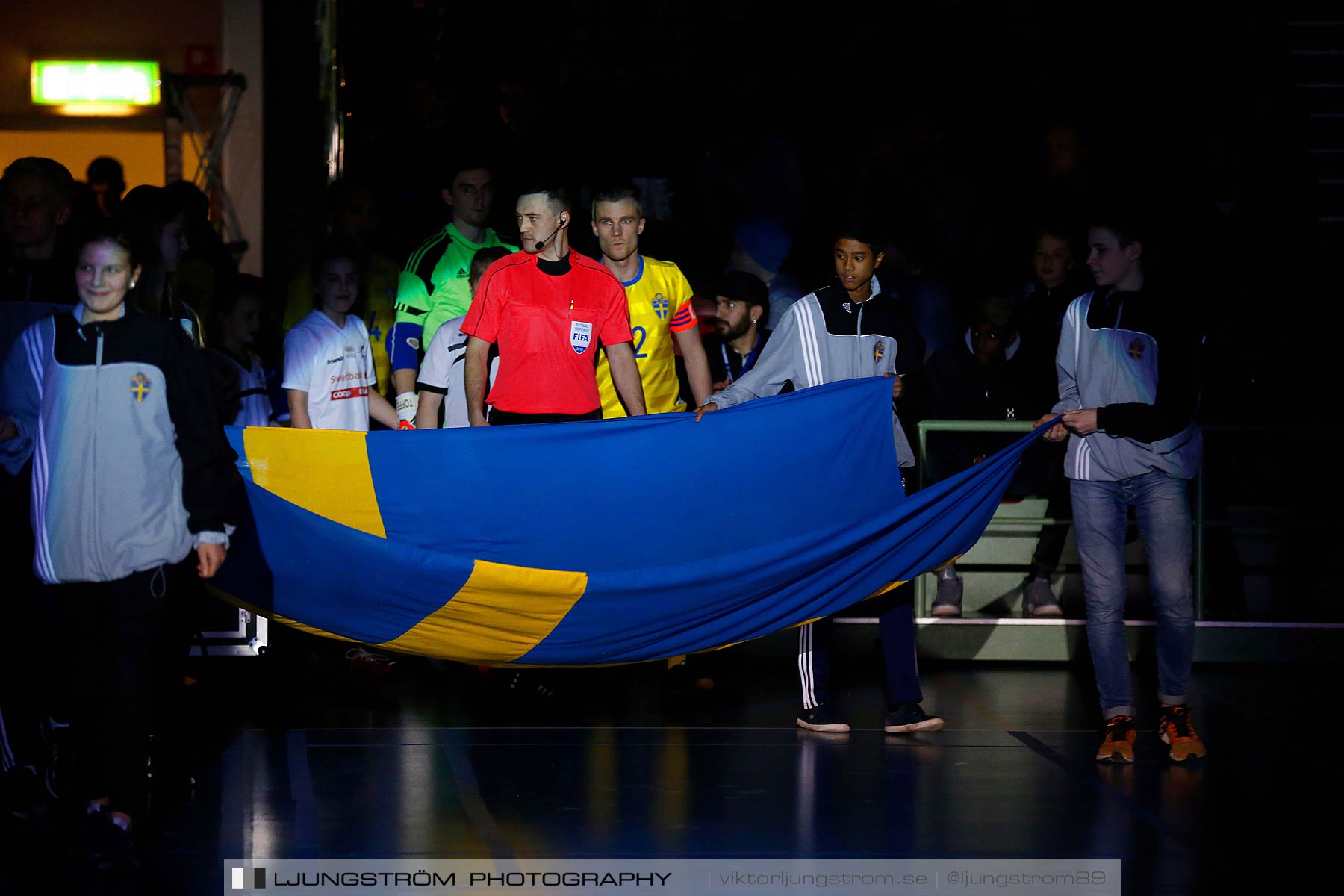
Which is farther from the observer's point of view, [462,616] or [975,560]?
[975,560]

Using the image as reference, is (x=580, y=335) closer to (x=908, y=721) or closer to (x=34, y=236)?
(x=908, y=721)

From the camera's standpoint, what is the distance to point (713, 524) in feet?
17.6

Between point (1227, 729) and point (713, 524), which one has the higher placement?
point (713, 524)

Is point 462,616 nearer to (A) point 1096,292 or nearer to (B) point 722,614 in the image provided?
(B) point 722,614

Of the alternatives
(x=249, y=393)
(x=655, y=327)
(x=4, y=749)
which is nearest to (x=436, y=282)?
(x=249, y=393)

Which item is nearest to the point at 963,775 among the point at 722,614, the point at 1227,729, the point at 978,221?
the point at 722,614

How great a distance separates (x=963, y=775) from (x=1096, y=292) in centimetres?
159

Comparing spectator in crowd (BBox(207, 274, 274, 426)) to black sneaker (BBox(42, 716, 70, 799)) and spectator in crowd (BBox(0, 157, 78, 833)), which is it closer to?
spectator in crowd (BBox(0, 157, 78, 833))

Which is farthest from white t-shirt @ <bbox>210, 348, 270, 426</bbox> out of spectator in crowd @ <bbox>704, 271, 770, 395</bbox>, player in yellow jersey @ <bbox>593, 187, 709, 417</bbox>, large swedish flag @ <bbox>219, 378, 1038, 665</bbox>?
spectator in crowd @ <bbox>704, 271, 770, 395</bbox>

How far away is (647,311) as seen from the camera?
6238 millimetres

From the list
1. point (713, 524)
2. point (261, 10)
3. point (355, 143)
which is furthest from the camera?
point (261, 10)

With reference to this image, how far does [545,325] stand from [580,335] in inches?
5.1

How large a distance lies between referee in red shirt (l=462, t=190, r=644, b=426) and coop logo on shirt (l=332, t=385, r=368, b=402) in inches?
20.0

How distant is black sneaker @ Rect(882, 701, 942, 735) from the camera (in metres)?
5.62
